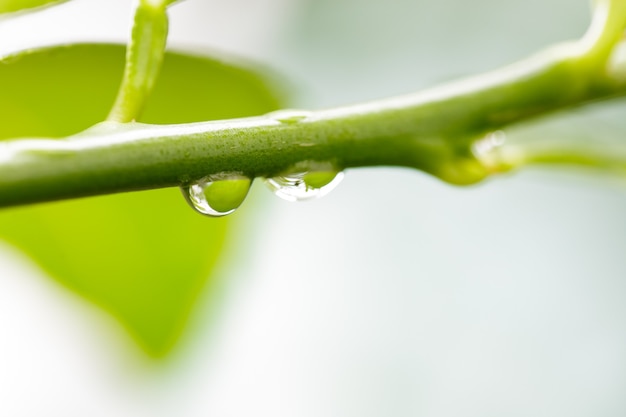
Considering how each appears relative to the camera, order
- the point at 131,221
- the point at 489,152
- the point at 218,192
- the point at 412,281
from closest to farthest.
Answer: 1. the point at 218,192
2. the point at 489,152
3. the point at 131,221
4. the point at 412,281

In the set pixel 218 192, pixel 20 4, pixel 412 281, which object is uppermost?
pixel 412 281

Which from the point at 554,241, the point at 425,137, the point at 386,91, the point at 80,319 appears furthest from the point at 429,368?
the point at 425,137

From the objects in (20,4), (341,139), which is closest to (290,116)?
(341,139)

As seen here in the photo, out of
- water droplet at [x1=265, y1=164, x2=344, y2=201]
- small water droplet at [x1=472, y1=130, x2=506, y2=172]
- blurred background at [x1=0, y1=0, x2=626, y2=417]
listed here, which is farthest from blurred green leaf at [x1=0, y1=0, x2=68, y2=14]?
blurred background at [x1=0, y1=0, x2=626, y2=417]

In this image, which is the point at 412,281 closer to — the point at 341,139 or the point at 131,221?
the point at 131,221

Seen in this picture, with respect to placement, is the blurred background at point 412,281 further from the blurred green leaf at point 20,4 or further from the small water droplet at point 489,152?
the blurred green leaf at point 20,4

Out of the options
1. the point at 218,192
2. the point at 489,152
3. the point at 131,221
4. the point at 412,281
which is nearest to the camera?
the point at 218,192

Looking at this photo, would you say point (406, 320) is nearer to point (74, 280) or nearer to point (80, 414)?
point (80, 414)
